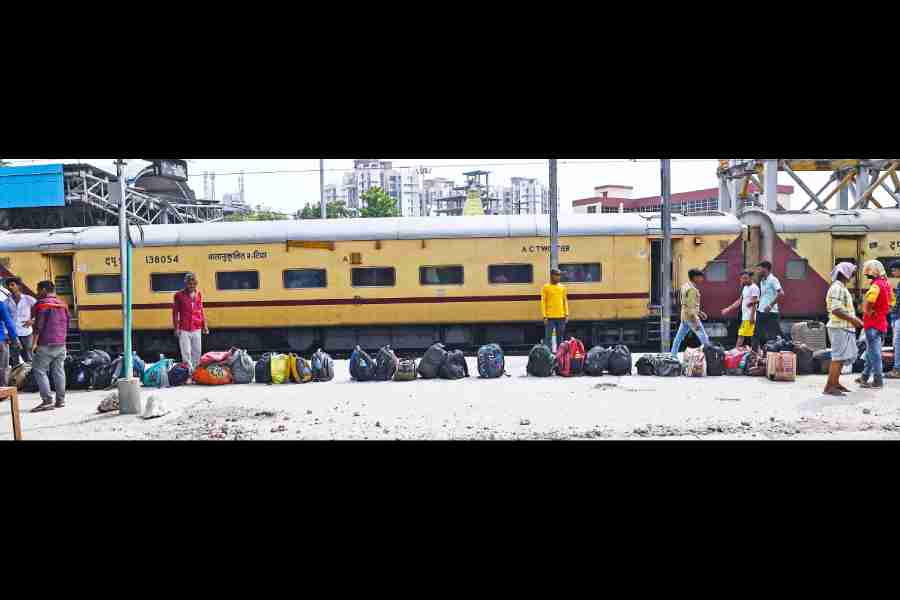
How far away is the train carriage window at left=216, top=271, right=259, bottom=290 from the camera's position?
13875 millimetres

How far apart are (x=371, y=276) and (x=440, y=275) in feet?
4.55

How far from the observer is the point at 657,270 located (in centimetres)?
1412

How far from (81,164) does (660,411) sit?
19.2m

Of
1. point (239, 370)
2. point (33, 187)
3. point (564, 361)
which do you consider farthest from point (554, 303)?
point (33, 187)

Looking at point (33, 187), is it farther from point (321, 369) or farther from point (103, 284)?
point (321, 369)

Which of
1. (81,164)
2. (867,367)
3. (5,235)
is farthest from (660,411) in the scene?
(81,164)

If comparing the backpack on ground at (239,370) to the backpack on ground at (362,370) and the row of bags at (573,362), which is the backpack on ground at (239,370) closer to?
the backpack on ground at (362,370)

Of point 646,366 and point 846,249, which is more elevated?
point 846,249

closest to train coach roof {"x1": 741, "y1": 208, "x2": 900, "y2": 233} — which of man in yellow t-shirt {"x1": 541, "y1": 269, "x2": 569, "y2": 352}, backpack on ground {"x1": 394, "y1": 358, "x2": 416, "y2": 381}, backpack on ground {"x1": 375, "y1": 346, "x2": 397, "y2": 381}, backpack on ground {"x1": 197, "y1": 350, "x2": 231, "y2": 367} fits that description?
man in yellow t-shirt {"x1": 541, "y1": 269, "x2": 569, "y2": 352}

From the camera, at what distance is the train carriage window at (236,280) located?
13.9m

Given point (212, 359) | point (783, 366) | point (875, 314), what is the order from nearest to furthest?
point (875, 314), point (783, 366), point (212, 359)

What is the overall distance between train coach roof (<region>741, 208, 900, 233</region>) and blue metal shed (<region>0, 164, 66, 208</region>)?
60.9 feet

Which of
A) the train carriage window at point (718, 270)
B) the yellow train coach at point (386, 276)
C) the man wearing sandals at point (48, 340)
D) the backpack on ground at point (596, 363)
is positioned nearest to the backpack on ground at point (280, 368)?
the man wearing sandals at point (48, 340)

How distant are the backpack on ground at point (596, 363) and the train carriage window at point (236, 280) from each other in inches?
274
